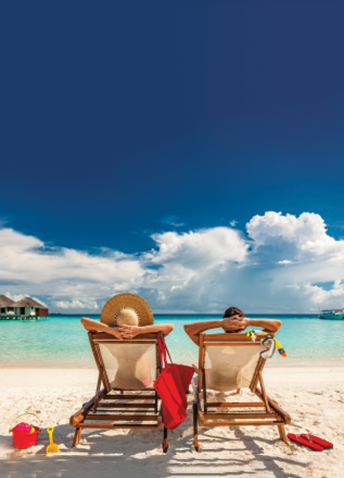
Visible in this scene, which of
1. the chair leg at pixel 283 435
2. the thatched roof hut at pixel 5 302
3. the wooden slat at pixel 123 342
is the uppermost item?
the thatched roof hut at pixel 5 302

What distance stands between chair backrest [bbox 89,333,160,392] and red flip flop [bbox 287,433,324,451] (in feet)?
4.97

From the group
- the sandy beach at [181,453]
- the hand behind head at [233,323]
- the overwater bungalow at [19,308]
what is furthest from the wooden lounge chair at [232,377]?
the overwater bungalow at [19,308]

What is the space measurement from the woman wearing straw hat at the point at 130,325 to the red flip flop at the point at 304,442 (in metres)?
1.57

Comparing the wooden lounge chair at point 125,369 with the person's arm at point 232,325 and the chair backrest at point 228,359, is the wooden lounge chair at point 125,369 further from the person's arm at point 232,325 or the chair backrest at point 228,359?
the chair backrest at point 228,359

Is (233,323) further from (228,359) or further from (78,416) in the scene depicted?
(78,416)

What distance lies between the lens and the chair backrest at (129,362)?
3170 millimetres

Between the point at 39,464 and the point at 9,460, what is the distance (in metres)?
0.31

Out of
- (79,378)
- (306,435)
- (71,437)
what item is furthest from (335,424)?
(79,378)

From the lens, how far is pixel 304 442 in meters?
2.87

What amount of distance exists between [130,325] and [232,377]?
4.11ft

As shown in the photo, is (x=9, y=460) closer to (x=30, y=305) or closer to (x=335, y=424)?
(x=335, y=424)

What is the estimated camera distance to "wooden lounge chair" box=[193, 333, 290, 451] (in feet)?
8.96

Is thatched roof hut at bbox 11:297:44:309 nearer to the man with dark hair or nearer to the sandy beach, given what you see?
the sandy beach

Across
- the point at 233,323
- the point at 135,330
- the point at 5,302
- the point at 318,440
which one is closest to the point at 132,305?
the point at 135,330
